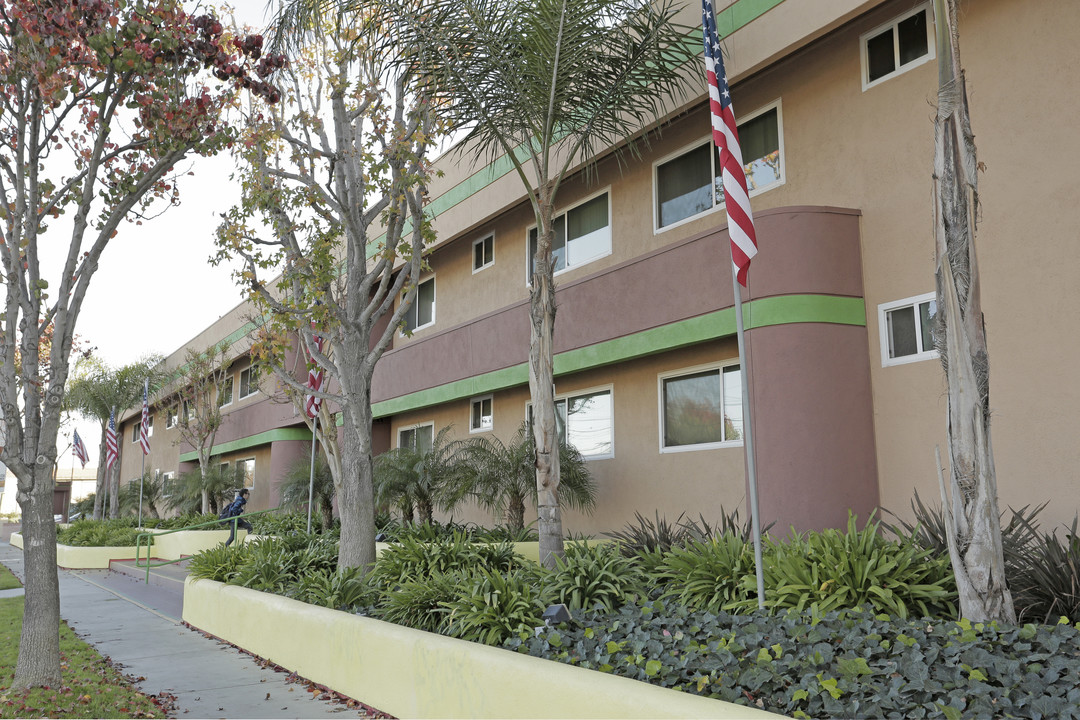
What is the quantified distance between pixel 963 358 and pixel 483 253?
1327 cm

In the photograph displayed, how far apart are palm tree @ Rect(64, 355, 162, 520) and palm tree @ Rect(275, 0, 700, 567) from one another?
97.8 feet

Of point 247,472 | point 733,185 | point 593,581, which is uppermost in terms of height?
point 733,185

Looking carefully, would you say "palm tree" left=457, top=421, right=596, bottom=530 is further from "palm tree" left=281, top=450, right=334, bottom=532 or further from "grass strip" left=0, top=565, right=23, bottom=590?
"grass strip" left=0, top=565, right=23, bottom=590

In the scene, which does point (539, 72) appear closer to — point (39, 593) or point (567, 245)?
point (567, 245)

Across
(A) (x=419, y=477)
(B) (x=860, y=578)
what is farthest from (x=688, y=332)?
(A) (x=419, y=477)

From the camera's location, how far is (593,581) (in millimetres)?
7902

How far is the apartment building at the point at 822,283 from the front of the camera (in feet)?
29.1

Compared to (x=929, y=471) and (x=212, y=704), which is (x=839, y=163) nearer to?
(x=929, y=471)

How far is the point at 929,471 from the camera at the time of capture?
31.6ft

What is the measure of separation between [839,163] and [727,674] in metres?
7.87

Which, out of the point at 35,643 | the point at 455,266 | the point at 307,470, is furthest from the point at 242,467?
the point at 35,643

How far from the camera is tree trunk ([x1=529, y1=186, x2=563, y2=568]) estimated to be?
30.1ft

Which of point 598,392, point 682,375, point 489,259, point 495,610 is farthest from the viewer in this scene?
point 489,259

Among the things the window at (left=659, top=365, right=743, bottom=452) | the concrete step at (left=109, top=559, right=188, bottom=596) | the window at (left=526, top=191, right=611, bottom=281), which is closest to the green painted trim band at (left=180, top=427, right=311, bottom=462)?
the concrete step at (left=109, top=559, right=188, bottom=596)
